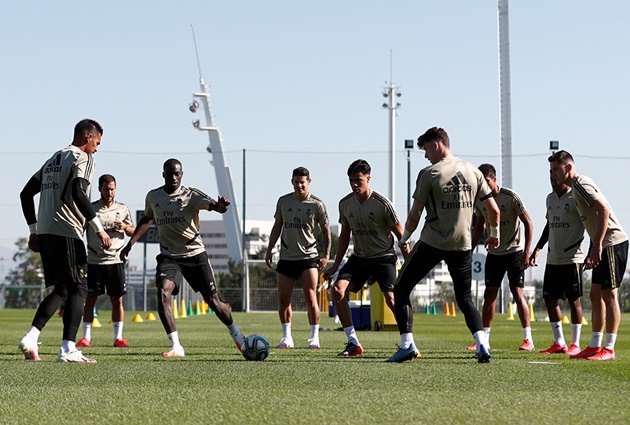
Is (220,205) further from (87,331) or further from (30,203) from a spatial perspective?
(87,331)

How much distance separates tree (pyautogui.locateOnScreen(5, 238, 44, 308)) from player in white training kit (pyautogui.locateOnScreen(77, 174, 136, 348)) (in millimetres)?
24794

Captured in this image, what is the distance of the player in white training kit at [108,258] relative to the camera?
44.5 ft

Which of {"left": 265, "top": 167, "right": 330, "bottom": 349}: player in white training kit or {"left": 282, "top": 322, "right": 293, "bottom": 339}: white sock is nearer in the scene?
{"left": 265, "top": 167, "right": 330, "bottom": 349}: player in white training kit

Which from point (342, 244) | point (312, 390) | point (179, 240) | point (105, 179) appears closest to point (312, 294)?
point (342, 244)

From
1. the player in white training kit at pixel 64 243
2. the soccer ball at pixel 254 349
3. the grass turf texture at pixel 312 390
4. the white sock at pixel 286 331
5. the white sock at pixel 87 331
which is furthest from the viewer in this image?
the white sock at pixel 87 331

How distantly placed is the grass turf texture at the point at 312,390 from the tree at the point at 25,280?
29.6m

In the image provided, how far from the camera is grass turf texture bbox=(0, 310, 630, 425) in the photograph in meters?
5.74

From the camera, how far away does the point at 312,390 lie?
278 inches

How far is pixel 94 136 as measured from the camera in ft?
32.3

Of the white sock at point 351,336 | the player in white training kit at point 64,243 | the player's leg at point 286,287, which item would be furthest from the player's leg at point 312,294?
the player in white training kit at point 64,243

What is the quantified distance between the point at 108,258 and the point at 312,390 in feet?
23.5

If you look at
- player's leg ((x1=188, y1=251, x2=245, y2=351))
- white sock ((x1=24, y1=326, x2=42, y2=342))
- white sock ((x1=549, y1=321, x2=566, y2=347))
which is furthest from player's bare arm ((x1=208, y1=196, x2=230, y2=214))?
white sock ((x1=549, y1=321, x2=566, y2=347))

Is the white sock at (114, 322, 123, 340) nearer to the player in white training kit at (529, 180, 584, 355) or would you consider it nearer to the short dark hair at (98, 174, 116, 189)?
the short dark hair at (98, 174, 116, 189)

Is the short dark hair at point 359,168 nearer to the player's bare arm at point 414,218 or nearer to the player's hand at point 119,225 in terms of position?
the player's bare arm at point 414,218
